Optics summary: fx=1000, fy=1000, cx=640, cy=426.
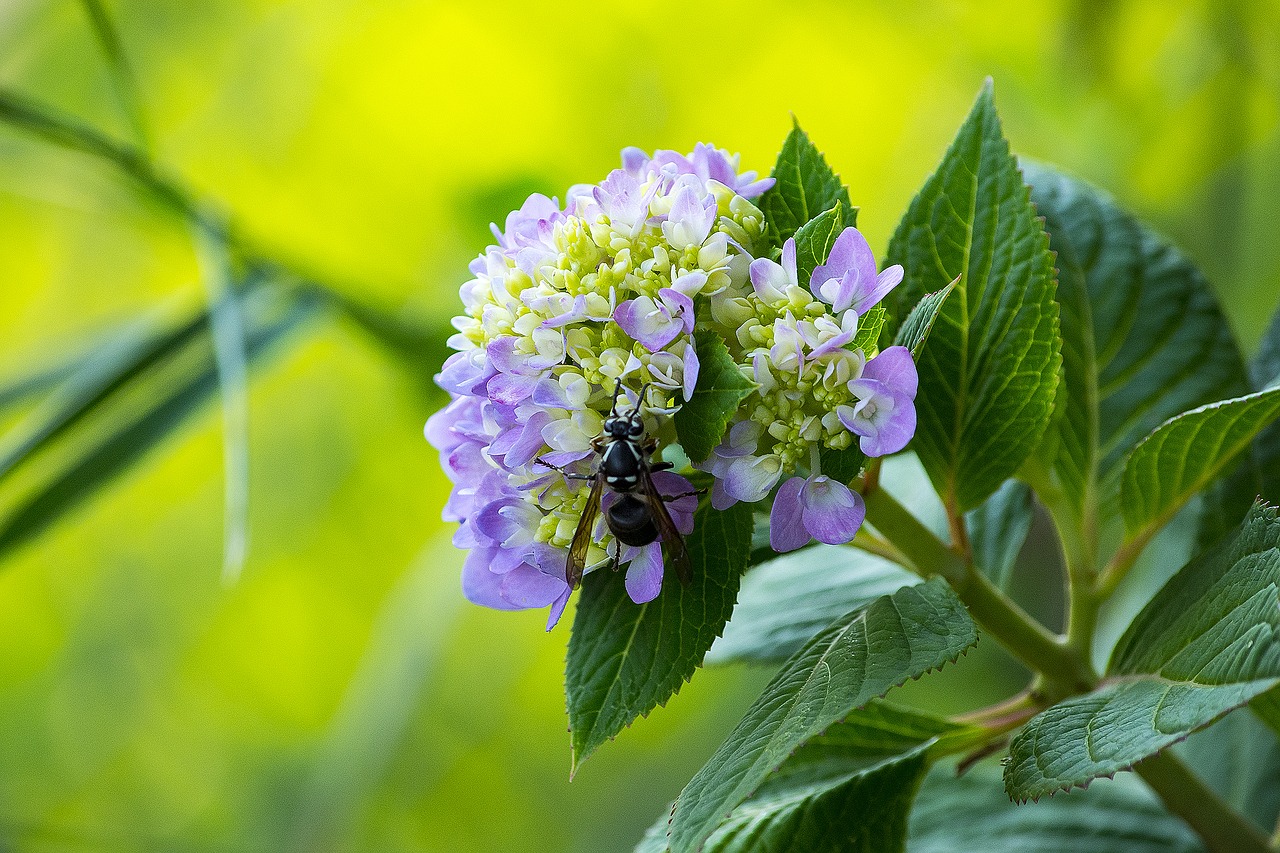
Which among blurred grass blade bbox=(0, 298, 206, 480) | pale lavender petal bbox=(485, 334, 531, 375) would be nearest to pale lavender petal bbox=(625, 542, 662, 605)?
pale lavender petal bbox=(485, 334, 531, 375)

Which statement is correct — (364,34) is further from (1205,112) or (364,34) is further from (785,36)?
(1205,112)

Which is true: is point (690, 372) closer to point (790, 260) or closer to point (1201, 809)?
point (790, 260)

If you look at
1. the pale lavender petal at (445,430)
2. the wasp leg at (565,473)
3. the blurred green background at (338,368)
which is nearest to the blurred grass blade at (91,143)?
the blurred green background at (338,368)

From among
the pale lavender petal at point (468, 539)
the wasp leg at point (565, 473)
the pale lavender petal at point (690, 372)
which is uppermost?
the pale lavender petal at point (468, 539)

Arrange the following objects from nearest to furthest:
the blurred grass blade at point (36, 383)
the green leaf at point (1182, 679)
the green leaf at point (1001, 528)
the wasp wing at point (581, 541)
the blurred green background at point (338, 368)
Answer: the green leaf at point (1182, 679) → the wasp wing at point (581, 541) → the green leaf at point (1001, 528) → the blurred grass blade at point (36, 383) → the blurred green background at point (338, 368)

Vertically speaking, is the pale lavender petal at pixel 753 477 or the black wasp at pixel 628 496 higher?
the black wasp at pixel 628 496

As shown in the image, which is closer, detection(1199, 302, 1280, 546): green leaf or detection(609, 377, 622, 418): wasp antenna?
detection(609, 377, 622, 418): wasp antenna

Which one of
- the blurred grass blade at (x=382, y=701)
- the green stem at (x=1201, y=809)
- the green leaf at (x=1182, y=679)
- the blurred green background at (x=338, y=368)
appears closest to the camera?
the green leaf at (x=1182, y=679)

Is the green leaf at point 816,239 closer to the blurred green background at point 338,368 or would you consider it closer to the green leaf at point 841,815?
the green leaf at point 841,815

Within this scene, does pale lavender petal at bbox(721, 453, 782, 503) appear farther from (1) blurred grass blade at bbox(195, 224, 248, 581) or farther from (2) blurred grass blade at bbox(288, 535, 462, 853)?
(2) blurred grass blade at bbox(288, 535, 462, 853)
